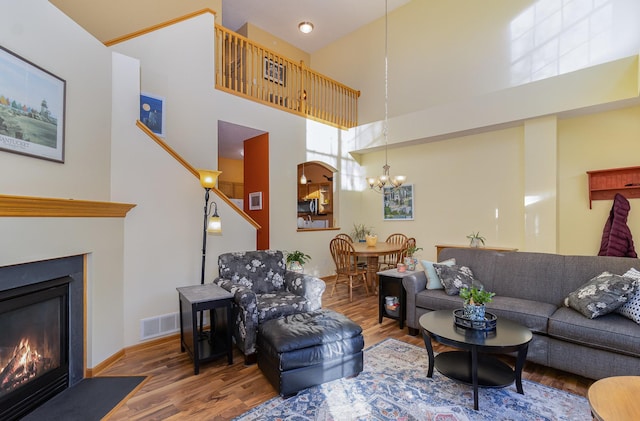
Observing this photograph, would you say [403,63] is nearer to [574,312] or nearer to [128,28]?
[128,28]

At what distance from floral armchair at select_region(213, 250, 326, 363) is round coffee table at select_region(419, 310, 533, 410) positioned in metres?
1.17

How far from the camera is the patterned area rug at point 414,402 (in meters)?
2.06

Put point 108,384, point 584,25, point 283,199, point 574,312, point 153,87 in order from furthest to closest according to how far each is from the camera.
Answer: point 283,199 → point 584,25 → point 153,87 → point 574,312 → point 108,384

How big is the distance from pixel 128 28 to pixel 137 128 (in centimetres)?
211

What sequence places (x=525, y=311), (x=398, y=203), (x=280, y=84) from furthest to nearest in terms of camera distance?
(x=398, y=203) < (x=280, y=84) < (x=525, y=311)

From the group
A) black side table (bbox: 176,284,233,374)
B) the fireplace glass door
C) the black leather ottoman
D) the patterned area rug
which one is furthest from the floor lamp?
the patterned area rug

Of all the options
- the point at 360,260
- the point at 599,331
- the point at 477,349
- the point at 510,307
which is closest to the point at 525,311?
the point at 510,307

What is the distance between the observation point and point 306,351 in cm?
234

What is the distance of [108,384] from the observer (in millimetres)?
2434

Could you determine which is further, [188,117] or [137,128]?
[188,117]

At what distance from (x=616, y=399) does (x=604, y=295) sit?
1.38 m

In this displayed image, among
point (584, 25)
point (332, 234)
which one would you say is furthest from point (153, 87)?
point (584, 25)

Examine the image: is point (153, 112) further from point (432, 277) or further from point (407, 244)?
point (407, 244)

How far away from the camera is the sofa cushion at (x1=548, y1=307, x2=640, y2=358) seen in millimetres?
2193
